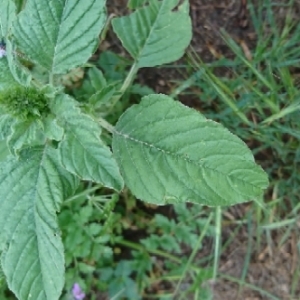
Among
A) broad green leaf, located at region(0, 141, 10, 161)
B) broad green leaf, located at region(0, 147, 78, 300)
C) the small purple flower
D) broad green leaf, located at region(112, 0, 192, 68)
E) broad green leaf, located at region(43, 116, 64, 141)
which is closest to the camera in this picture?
broad green leaf, located at region(43, 116, 64, 141)

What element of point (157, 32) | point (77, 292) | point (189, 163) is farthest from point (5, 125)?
point (77, 292)

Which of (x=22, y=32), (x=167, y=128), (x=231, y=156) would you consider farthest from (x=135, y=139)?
(x=22, y=32)

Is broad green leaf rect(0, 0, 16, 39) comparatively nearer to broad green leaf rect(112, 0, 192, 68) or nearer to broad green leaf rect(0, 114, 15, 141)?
broad green leaf rect(0, 114, 15, 141)

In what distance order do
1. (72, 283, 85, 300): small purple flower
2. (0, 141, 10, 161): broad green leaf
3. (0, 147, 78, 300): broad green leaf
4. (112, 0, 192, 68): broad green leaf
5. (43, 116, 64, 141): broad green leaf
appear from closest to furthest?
(43, 116, 64, 141): broad green leaf
(0, 147, 78, 300): broad green leaf
(0, 141, 10, 161): broad green leaf
(112, 0, 192, 68): broad green leaf
(72, 283, 85, 300): small purple flower

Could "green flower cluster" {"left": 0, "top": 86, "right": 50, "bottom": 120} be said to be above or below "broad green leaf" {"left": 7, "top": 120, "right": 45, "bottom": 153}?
above

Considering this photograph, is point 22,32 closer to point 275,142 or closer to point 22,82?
point 22,82

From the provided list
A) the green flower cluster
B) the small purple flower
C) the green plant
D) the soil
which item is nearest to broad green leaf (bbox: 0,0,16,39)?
the green plant
